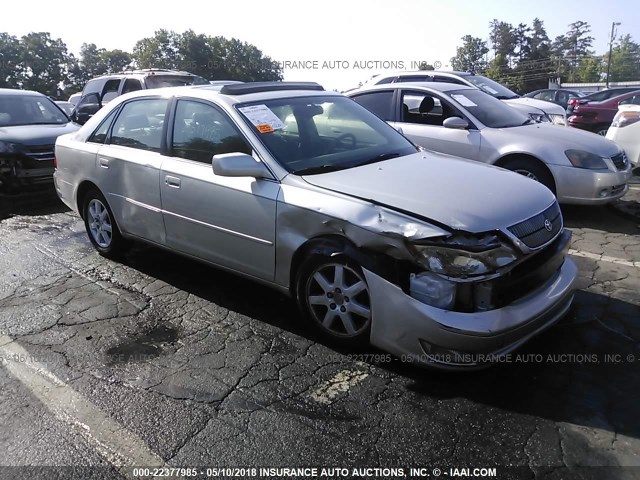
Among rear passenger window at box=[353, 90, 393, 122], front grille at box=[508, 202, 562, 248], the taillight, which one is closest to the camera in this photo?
front grille at box=[508, 202, 562, 248]

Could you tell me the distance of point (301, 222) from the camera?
3.40 m

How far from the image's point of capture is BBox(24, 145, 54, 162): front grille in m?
7.70


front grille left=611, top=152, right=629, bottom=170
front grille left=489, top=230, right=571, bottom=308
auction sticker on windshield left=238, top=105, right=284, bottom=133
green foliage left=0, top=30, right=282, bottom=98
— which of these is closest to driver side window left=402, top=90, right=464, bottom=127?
front grille left=611, top=152, right=629, bottom=170

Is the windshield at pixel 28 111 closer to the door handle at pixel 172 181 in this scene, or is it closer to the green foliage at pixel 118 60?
the door handle at pixel 172 181

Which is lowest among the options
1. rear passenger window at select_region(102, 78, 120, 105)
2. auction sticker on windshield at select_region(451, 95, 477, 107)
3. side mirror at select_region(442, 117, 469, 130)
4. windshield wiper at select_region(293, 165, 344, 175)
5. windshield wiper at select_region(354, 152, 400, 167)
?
windshield wiper at select_region(293, 165, 344, 175)

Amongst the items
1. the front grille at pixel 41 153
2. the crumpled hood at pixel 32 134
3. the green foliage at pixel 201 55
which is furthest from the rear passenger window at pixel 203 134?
the green foliage at pixel 201 55

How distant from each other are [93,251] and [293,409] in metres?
3.67

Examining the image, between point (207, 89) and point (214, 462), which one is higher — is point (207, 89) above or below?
above

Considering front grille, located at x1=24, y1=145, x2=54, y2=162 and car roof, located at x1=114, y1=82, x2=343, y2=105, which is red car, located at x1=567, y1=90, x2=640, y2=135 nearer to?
car roof, located at x1=114, y1=82, x2=343, y2=105

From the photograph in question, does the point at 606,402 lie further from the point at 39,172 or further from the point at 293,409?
the point at 39,172

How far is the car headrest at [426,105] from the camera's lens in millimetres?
6855

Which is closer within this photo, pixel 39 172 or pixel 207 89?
pixel 207 89

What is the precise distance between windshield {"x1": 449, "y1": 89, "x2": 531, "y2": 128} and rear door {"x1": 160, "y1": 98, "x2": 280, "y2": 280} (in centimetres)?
374

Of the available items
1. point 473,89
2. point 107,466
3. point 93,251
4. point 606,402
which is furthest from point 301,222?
point 473,89
